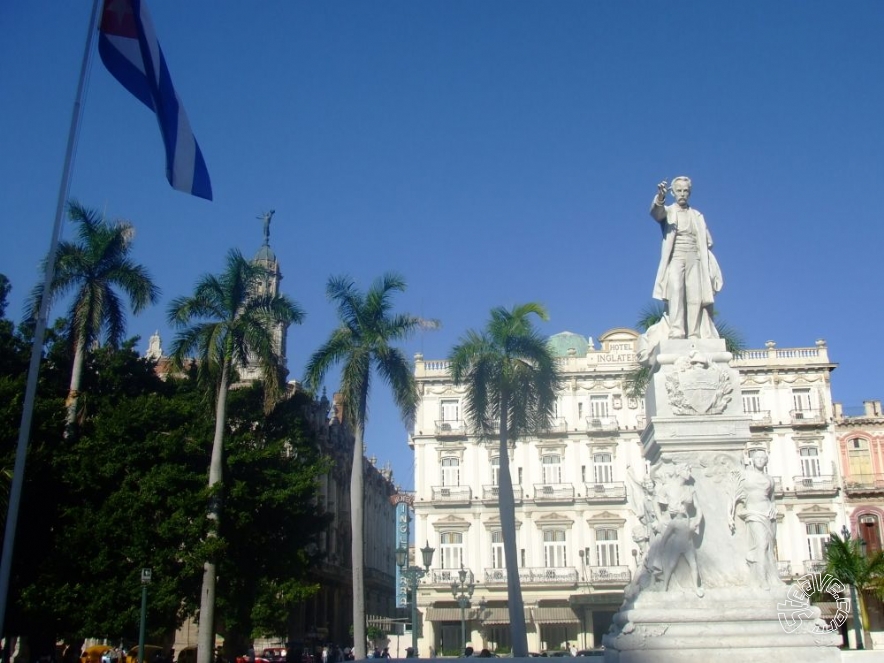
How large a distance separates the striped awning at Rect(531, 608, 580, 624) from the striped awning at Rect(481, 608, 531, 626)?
49 centimetres

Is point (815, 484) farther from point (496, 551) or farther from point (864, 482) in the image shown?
point (496, 551)

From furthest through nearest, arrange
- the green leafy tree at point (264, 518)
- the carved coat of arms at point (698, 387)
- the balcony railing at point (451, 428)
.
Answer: the balcony railing at point (451, 428) → the green leafy tree at point (264, 518) → the carved coat of arms at point (698, 387)

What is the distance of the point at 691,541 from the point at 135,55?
11197 mm

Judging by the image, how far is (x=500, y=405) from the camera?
3238 centimetres

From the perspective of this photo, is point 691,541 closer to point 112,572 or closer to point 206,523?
point 206,523

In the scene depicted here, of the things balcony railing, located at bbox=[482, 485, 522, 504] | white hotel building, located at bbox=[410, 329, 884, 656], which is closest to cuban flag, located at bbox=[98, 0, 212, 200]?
white hotel building, located at bbox=[410, 329, 884, 656]

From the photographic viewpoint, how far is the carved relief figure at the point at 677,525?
37.1 ft

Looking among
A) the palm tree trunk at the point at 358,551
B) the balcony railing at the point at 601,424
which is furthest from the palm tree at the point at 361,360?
the balcony railing at the point at 601,424

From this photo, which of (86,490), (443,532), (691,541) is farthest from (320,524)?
(691,541)

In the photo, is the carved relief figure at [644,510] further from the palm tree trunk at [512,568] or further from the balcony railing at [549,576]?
the balcony railing at [549,576]

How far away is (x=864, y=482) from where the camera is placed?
51.3 metres

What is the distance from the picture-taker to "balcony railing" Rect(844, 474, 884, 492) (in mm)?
50875

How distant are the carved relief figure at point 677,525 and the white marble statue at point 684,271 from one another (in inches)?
104

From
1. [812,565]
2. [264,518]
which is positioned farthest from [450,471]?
[264,518]
